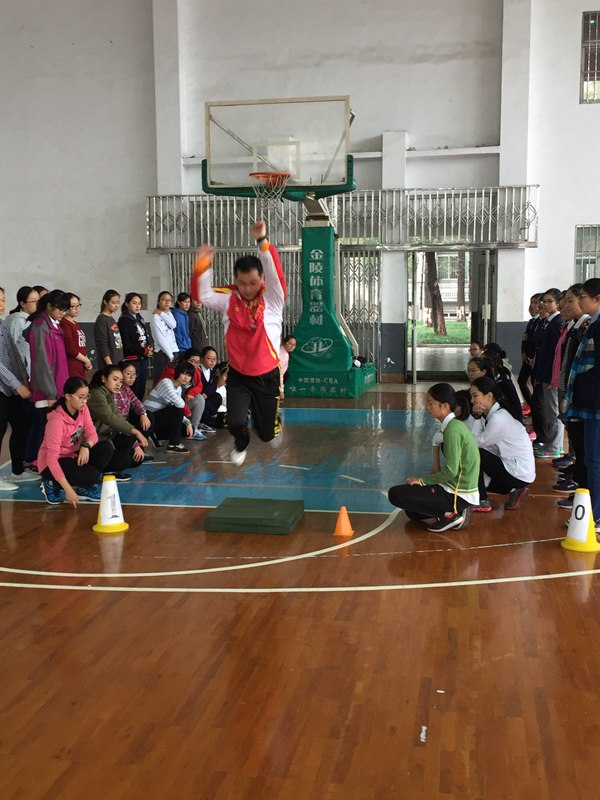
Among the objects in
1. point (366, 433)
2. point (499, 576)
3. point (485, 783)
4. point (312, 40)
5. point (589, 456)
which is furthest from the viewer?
point (312, 40)

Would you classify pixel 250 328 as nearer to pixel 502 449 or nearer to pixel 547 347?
pixel 502 449

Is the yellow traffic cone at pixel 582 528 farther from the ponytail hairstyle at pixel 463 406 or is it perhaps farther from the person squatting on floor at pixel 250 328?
the person squatting on floor at pixel 250 328

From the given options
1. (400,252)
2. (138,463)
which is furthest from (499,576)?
(400,252)

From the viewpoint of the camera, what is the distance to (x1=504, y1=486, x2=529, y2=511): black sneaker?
225 inches

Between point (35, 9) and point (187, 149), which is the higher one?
point (35, 9)

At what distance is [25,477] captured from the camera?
6.68 metres

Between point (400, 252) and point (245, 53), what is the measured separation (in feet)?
14.0

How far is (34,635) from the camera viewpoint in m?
3.69

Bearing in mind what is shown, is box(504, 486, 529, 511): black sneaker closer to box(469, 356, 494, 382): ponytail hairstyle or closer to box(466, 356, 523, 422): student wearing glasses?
box(466, 356, 523, 422): student wearing glasses

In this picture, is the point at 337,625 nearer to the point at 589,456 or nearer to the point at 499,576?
the point at 499,576

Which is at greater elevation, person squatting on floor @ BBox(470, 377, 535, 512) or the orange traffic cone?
person squatting on floor @ BBox(470, 377, 535, 512)

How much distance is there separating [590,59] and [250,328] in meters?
10.2

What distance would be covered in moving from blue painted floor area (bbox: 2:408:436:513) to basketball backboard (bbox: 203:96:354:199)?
3.55m

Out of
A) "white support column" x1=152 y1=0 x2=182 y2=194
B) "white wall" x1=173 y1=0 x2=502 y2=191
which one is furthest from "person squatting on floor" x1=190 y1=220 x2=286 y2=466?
"white support column" x1=152 y1=0 x2=182 y2=194
